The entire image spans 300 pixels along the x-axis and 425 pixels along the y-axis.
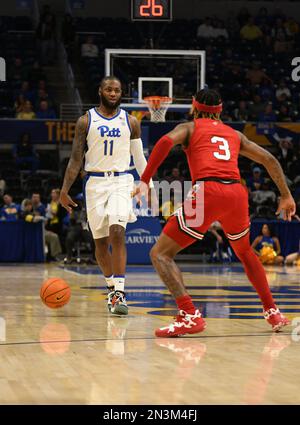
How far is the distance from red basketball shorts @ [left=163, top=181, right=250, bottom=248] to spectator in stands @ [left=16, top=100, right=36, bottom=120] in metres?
16.3

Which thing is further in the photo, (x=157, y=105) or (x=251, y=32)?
(x=251, y=32)

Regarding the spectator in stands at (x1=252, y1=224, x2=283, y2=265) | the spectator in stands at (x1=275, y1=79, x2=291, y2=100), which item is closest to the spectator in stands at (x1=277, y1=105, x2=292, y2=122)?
the spectator in stands at (x1=275, y1=79, x2=291, y2=100)

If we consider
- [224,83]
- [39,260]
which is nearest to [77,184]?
[39,260]

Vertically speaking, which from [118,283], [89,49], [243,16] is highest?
[243,16]

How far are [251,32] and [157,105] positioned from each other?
1096cm

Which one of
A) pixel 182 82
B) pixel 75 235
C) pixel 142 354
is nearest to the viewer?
pixel 142 354

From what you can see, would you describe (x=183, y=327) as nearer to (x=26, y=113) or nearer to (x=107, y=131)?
(x=107, y=131)

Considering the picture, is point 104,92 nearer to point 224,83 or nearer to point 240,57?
point 224,83

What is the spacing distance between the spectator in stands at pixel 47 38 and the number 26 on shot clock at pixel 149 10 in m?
9.26

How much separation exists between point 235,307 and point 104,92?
8.80 feet


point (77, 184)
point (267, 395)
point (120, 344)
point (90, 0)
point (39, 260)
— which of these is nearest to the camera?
point (267, 395)

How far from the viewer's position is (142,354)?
6.03m

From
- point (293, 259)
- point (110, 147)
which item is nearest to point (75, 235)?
point (293, 259)

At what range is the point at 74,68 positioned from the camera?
27766 mm
